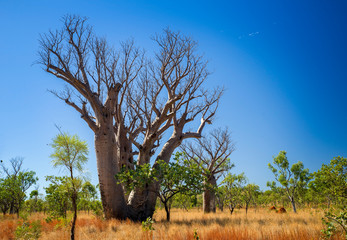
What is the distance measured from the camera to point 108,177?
8891 mm

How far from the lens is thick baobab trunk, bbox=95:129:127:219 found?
883 centimetres

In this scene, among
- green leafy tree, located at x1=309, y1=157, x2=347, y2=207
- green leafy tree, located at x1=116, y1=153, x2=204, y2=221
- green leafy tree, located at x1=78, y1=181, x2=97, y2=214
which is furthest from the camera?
green leafy tree, located at x1=309, y1=157, x2=347, y2=207

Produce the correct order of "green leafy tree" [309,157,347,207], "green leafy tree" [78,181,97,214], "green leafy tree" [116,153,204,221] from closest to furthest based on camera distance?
"green leafy tree" [78,181,97,214] < "green leafy tree" [116,153,204,221] < "green leafy tree" [309,157,347,207]

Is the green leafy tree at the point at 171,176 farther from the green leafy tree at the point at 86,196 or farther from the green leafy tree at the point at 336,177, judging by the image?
the green leafy tree at the point at 336,177

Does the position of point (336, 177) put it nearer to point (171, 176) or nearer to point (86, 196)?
point (171, 176)

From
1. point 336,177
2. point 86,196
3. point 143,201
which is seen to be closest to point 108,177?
point 143,201

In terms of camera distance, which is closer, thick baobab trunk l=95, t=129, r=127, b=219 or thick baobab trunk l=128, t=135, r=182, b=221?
thick baobab trunk l=95, t=129, r=127, b=219

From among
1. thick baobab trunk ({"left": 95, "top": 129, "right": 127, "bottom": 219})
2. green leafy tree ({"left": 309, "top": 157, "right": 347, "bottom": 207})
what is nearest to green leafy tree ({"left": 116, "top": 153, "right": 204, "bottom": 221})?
thick baobab trunk ({"left": 95, "top": 129, "right": 127, "bottom": 219})

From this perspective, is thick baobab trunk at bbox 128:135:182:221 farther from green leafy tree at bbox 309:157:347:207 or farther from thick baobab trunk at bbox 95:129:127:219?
green leafy tree at bbox 309:157:347:207

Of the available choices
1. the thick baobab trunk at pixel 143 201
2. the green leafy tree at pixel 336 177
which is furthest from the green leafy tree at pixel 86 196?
the green leafy tree at pixel 336 177

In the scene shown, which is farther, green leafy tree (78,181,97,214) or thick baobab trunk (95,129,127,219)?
thick baobab trunk (95,129,127,219)

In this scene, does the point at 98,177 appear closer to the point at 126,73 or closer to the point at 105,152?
the point at 105,152

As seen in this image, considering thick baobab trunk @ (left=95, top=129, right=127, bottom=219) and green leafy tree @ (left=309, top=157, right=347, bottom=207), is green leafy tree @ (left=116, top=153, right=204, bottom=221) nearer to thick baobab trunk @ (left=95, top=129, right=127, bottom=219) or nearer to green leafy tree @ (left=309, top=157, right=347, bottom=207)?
thick baobab trunk @ (left=95, top=129, right=127, bottom=219)

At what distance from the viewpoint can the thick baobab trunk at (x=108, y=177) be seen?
883cm
